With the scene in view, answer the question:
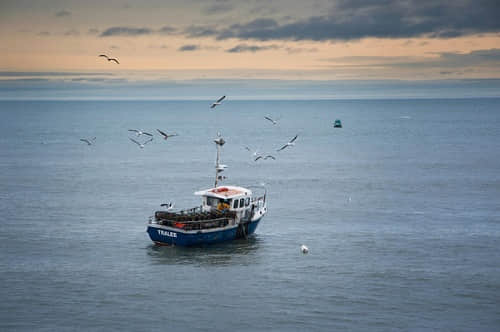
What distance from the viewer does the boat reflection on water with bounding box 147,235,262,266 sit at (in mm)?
47656

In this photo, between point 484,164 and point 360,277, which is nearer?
point 360,277

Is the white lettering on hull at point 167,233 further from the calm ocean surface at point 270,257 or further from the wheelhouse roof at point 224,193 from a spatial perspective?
the wheelhouse roof at point 224,193

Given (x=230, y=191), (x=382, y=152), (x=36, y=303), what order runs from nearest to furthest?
1. (x=36, y=303)
2. (x=230, y=191)
3. (x=382, y=152)

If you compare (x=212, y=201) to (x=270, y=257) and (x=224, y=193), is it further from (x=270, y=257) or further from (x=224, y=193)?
(x=270, y=257)

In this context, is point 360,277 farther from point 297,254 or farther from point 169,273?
point 169,273

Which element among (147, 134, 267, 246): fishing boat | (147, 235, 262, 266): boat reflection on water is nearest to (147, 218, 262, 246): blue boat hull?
(147, 134, 267, 246): fishing boat

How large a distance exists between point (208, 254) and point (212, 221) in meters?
2.88

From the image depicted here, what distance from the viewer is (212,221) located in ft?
168

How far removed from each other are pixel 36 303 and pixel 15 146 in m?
110

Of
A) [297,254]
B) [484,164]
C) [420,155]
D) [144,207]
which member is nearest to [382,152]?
[420,155]

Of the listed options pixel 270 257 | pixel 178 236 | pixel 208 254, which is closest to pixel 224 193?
pixel 178 236

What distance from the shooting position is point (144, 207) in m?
67.0

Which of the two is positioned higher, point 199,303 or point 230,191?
point 230,191

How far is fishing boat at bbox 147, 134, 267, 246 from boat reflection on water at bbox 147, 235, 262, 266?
1.58 feet
